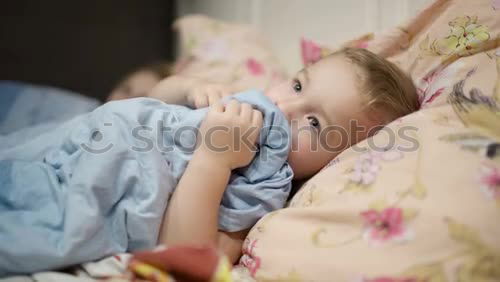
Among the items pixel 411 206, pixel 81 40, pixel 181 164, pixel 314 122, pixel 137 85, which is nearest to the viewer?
pixel 411 206

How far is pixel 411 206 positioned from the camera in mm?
620

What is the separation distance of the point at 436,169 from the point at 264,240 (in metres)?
0.28

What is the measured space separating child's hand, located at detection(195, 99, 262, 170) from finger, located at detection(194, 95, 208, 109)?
0.26 ft

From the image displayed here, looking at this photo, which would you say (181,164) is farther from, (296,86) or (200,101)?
(296,86)

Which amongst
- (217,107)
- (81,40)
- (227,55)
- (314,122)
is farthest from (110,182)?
(81,40)

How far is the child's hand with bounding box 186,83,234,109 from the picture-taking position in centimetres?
91

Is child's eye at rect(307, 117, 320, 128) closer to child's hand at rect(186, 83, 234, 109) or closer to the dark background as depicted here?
child's hand at rect(186, 83, 234, 109)

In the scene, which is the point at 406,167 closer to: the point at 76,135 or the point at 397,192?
the point at 397,192

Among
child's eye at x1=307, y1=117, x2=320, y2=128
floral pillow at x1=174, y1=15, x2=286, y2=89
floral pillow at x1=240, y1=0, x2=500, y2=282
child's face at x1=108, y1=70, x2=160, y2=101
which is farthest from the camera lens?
child's face at x1=108, y1=70, x2=160, y2=101

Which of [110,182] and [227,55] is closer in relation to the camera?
[110,182]

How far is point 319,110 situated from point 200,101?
0.78ft

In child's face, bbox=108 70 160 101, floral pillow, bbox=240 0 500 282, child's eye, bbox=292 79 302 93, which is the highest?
child's eye, bbox=292 79 302 93

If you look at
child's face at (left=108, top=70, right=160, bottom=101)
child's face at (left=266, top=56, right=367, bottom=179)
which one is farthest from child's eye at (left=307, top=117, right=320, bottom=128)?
child's face at (left=108, top=70, right=160, bottom=101)

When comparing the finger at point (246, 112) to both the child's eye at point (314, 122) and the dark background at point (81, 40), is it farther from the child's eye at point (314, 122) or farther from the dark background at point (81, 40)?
the dark background at point (81, 40)
